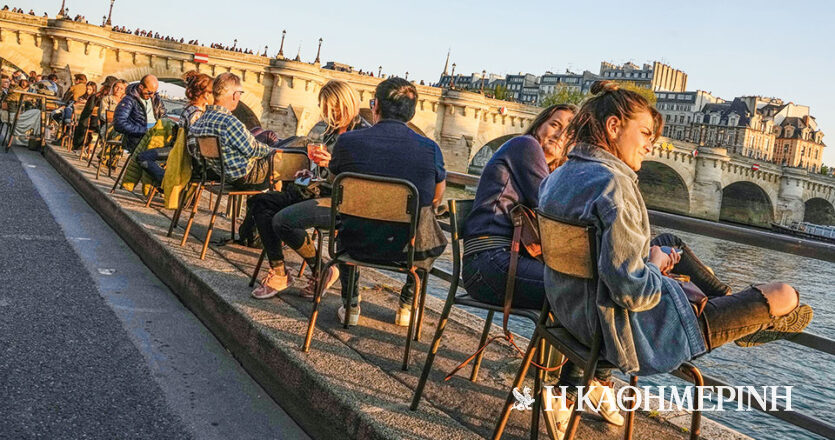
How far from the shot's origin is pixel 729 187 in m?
56.4

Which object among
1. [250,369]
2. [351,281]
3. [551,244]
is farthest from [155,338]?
[551,244]

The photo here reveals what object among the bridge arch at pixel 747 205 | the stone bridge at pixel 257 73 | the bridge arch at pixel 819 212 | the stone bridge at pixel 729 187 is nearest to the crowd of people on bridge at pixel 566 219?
the stone bridge at pixel 257 73

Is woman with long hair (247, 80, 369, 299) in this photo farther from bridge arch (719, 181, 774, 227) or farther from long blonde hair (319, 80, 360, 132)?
bridge arch (719, 181, 774, 227)

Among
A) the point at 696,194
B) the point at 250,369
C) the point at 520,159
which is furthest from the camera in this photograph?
the point at 696,194

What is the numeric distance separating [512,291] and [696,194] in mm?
50639

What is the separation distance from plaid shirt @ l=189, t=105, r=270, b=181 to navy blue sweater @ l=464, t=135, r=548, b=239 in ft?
7.17

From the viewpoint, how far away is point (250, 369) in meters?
2.92

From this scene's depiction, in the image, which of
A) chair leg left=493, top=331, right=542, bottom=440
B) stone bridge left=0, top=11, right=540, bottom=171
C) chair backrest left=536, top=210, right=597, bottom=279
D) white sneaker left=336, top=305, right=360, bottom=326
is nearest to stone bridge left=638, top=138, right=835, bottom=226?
stone bridge left=0, top=11, right=540, bottom=171

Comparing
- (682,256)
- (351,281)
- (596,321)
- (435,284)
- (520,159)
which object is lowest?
(435,284)

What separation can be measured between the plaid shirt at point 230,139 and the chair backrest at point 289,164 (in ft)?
0.46

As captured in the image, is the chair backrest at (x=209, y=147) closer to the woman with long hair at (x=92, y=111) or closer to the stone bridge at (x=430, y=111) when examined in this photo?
the woman with long hair at (x=92, y=111)

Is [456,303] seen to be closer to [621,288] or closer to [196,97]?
[621,288]

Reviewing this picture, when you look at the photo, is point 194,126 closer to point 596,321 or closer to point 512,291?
point 512,291

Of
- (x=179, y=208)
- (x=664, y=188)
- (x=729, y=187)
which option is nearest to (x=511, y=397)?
(x=179, y=208)
